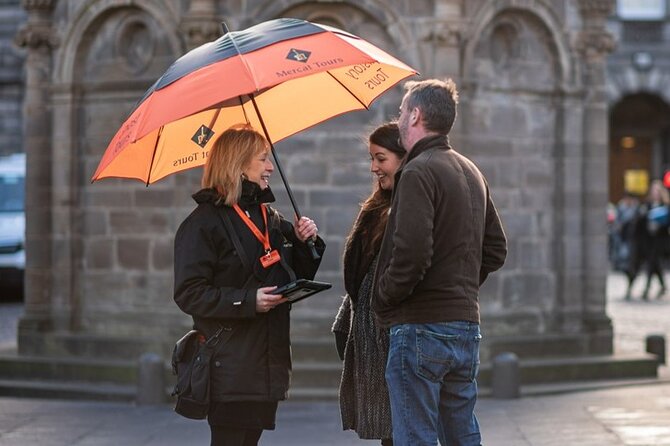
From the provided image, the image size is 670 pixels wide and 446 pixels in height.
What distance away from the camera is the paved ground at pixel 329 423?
9.99m

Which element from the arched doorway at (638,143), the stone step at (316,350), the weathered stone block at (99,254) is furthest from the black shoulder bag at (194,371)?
the arched doorway at (638,143)

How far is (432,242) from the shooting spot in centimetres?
579

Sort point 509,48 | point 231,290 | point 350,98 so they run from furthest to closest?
point 509,48 < point 350,98 < point 231,290

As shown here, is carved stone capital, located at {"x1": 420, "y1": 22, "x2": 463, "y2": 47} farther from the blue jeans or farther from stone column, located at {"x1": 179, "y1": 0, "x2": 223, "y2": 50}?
the blue jeans

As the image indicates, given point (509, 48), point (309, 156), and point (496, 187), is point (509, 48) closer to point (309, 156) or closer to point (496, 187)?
point (496, 187)

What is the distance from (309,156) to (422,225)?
693cm

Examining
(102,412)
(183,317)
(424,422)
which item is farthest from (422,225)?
(183,317)

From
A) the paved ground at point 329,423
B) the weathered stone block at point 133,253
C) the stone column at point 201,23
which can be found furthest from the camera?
the weathered stone block at point 133,253

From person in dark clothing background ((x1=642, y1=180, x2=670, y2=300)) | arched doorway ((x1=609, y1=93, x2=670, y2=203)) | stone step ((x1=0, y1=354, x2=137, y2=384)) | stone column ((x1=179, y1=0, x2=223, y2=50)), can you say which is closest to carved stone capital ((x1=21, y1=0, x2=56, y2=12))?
stone column ((x1=179, y1=0, x2=223, y2=50))

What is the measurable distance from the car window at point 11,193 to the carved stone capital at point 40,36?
1146cm

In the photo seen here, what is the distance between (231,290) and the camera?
6.30 m

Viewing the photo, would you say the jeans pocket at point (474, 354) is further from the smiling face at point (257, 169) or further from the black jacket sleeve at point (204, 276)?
the smiling face at point (257, 169)

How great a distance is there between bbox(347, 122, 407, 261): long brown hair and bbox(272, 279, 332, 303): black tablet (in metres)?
0.33

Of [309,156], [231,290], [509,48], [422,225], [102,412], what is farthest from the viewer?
[509,48]
